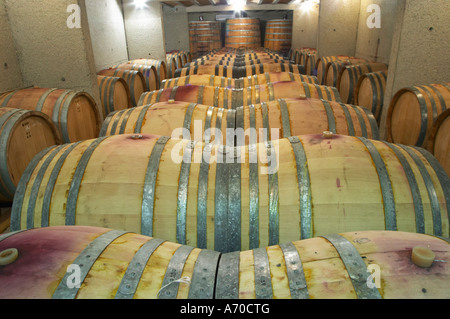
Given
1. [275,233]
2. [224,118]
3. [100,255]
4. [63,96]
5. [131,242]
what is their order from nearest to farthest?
[100,255] → [131,242] → [275,233] → [224,118] → [63,96]

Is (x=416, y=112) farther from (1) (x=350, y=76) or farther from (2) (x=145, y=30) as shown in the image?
(2) (x=145, y=30)

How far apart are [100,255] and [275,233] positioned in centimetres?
103

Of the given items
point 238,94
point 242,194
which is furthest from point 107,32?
point 242,194

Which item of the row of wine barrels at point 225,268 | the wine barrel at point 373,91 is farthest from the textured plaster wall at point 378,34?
the row of wine barrels at point 225,268

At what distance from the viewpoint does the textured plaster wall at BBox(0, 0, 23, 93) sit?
4.75 m

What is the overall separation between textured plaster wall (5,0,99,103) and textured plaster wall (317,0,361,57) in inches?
281

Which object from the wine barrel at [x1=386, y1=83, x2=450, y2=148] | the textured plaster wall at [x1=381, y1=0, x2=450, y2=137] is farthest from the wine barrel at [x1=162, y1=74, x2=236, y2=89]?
the textured plaster wall at [x1=381, y1=0, x2=450, y2=137]

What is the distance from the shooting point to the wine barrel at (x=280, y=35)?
15.3m

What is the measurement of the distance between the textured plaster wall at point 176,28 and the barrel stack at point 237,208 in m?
12.1

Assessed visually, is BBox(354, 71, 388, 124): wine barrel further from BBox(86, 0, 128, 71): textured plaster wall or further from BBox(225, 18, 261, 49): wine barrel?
BBox(225, 18, 261, 49): wine barrel

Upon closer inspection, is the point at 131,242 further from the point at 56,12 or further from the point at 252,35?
the point at 252,35

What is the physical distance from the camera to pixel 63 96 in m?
4.09
